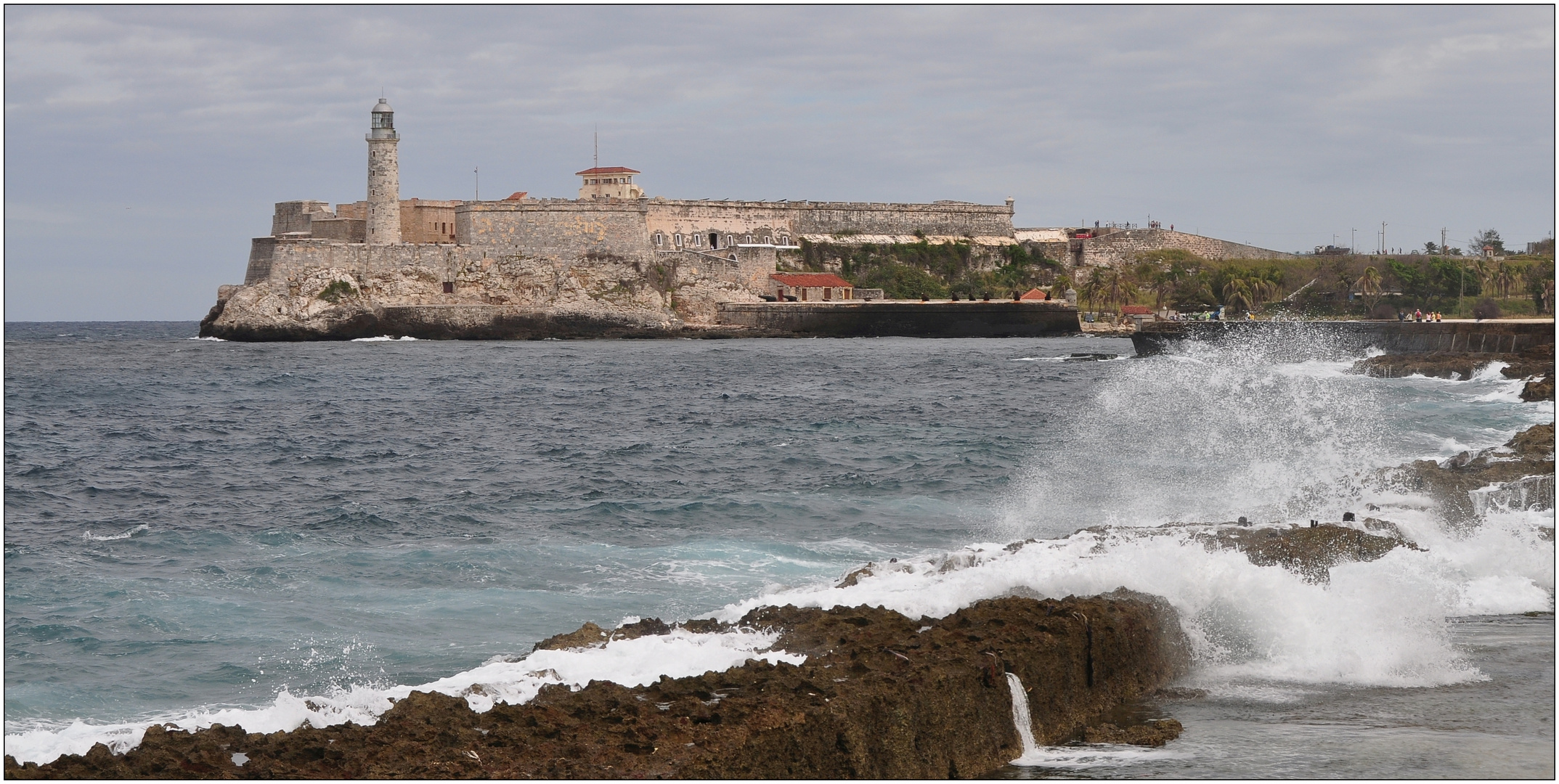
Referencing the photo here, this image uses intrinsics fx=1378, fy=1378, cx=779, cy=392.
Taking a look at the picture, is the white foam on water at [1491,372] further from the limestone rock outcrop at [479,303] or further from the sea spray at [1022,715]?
the limestone rock outcrop at [479,303]

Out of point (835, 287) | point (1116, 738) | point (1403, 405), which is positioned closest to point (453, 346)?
point (835, 287)

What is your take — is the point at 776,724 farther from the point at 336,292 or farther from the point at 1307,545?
the point at 336,292

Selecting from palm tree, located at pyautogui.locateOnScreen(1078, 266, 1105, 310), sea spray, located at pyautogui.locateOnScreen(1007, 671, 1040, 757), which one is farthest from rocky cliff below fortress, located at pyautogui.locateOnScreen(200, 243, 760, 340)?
sea spray, located at pyautogui.locateOnScreen(1007, 671, 1040, 757)

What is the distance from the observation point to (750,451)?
1994 centimetres

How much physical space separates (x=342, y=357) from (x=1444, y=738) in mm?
42197

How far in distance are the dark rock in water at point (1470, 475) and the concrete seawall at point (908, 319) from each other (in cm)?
4732

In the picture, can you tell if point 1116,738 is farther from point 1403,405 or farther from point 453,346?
point 453,346

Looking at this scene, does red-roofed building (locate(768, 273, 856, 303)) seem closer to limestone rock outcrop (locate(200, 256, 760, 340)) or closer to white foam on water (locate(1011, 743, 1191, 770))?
limestone rock outcrop (locate(200, 256, 760, 340))

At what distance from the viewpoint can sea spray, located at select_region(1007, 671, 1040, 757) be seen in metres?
6.31

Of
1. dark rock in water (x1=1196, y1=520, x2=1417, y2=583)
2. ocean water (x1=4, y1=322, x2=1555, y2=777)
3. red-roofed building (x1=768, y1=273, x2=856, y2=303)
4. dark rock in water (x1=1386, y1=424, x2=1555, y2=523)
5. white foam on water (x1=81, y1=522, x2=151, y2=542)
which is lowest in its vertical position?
white foam on water (x1=81, y1=522, x2=151, y2=542)

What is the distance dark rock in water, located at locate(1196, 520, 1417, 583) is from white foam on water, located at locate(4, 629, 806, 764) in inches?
149

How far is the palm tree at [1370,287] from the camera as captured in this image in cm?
6300

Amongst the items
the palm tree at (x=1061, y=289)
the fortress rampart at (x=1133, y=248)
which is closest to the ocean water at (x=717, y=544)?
the palm tree at (x=1061, y=289)

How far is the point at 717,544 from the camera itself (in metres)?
12.5
